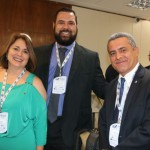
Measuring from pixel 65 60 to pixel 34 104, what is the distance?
563 millimetres

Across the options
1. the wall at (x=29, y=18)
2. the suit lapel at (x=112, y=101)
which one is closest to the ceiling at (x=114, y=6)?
the wall at (x=29, y=18)

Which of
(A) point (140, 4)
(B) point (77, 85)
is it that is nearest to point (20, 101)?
(B) point (77, 85)

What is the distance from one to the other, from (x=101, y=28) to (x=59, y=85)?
13.4 feet

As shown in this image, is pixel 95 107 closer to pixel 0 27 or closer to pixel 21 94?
pixel 0 27

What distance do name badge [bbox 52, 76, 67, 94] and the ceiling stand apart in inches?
129

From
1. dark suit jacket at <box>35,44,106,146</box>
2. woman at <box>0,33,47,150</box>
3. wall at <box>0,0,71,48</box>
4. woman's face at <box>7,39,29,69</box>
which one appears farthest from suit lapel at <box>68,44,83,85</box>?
wall at <box>0,0,71,48</box>

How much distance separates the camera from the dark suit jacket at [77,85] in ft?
7.70

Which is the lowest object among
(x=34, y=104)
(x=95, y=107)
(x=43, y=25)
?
(x=95, y=107)

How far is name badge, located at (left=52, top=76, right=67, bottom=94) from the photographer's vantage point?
91.8 inches

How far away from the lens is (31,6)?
5027 mm

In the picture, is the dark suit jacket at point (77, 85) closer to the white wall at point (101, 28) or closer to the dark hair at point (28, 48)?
the dark hair at point (28, 48)

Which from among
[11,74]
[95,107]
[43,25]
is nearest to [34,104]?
[11,74]

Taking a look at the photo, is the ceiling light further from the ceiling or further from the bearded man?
the bearded man

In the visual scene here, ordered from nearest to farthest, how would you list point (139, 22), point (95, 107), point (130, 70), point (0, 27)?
point (130, 70)
point (0, 27)
point (95, 107)
point (139, 22)
